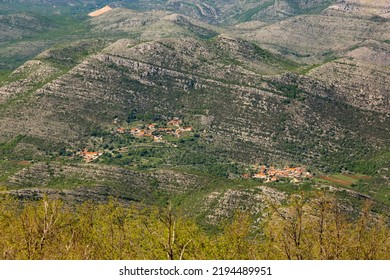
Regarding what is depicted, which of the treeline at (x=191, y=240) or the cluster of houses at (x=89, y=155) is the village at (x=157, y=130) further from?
the treeline at (x=191, y=240)

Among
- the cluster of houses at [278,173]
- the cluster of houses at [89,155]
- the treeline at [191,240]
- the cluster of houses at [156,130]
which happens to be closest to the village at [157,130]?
the cluster of houses at [156,130]

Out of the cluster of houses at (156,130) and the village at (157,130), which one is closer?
the village at (157,130)

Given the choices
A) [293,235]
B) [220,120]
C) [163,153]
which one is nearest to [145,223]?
[293,235]

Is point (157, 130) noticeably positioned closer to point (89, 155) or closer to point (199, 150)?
point (199, 150)

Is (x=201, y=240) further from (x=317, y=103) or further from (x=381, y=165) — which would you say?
(x=317, y=103)

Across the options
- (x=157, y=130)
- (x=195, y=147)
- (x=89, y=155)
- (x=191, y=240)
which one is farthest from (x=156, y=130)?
(x=191, y=240)

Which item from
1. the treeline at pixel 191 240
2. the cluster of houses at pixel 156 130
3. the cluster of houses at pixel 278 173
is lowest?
the cluster of houses at pixel 156 130

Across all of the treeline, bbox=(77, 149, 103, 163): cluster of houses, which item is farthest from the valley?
the treeline
